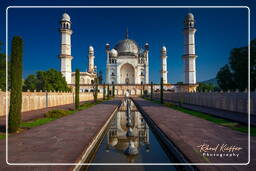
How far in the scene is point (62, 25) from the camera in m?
37.6

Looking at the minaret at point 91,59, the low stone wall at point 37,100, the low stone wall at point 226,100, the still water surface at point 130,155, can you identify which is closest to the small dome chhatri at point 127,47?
the minaret at point 91,59

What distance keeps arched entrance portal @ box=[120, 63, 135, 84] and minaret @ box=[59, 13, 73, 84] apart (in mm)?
27123

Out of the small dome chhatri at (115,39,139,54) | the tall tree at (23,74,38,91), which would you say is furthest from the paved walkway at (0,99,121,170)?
the small dome chhatri at (115,39,139,54)

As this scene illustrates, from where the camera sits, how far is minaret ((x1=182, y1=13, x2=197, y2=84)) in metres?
38.0

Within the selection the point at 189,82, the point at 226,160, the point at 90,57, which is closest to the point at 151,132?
the point at 226,160

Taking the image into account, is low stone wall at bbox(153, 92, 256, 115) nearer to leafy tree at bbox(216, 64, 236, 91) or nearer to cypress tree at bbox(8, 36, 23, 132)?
leafy tree at bbox(216, 64, 236, 91)

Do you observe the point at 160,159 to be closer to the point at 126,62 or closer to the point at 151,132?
the point at 151,132

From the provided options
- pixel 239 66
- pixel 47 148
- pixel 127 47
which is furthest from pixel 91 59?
pixel 47 148

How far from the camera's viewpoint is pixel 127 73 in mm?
64062

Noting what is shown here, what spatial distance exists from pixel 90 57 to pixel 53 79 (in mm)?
33790

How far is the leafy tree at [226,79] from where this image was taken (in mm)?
24250

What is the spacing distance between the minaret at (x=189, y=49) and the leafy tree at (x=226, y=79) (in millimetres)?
12877

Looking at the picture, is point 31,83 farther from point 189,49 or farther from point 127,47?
point 127,47

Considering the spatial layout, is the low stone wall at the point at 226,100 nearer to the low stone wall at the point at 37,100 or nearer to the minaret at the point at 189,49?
the low stone wall at the point at 37,100
